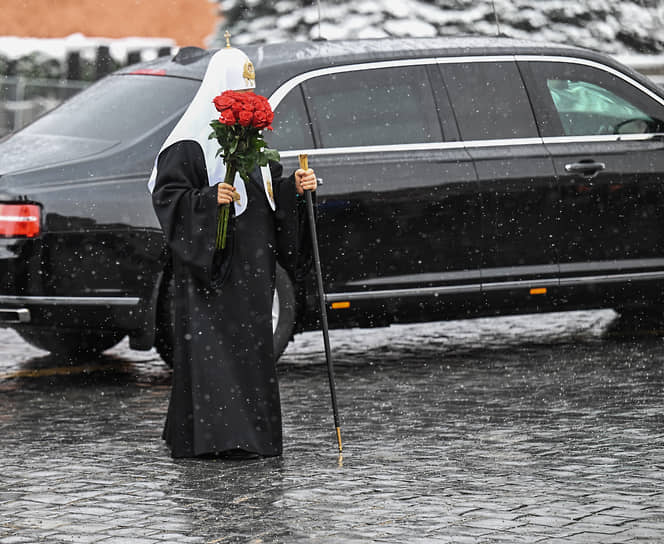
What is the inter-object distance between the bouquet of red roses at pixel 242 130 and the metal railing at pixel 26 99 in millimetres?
16834

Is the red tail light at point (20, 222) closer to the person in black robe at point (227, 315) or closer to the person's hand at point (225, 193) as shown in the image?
the person in black robe at point (227, 315)

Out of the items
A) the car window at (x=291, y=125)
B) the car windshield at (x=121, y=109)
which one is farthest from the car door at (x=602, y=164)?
the car windshield at (x=121, y=109)

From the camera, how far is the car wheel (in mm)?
9867

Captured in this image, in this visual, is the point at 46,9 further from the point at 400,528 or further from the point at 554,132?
the point at 400,528

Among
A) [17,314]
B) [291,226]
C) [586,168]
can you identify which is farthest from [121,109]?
[586,168]

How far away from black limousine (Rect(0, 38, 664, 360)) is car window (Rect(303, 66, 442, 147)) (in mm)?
11

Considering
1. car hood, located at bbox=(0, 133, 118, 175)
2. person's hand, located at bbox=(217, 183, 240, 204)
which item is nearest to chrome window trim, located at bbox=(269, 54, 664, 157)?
car hood, located at bbox=(0, 133, 118, 175)

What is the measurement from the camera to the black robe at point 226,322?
7059 millimetres

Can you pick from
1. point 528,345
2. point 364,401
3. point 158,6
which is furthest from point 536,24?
point 364,401

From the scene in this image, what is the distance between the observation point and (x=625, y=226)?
9.74 m

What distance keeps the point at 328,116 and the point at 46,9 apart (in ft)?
84.2

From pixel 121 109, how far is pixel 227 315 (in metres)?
2.38

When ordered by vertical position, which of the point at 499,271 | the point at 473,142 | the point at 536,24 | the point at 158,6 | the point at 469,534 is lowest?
the point at 469,534

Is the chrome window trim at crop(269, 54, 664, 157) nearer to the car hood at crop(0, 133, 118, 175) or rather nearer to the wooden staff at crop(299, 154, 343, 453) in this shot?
the car hood at crop(0, 133, 118, 175)
